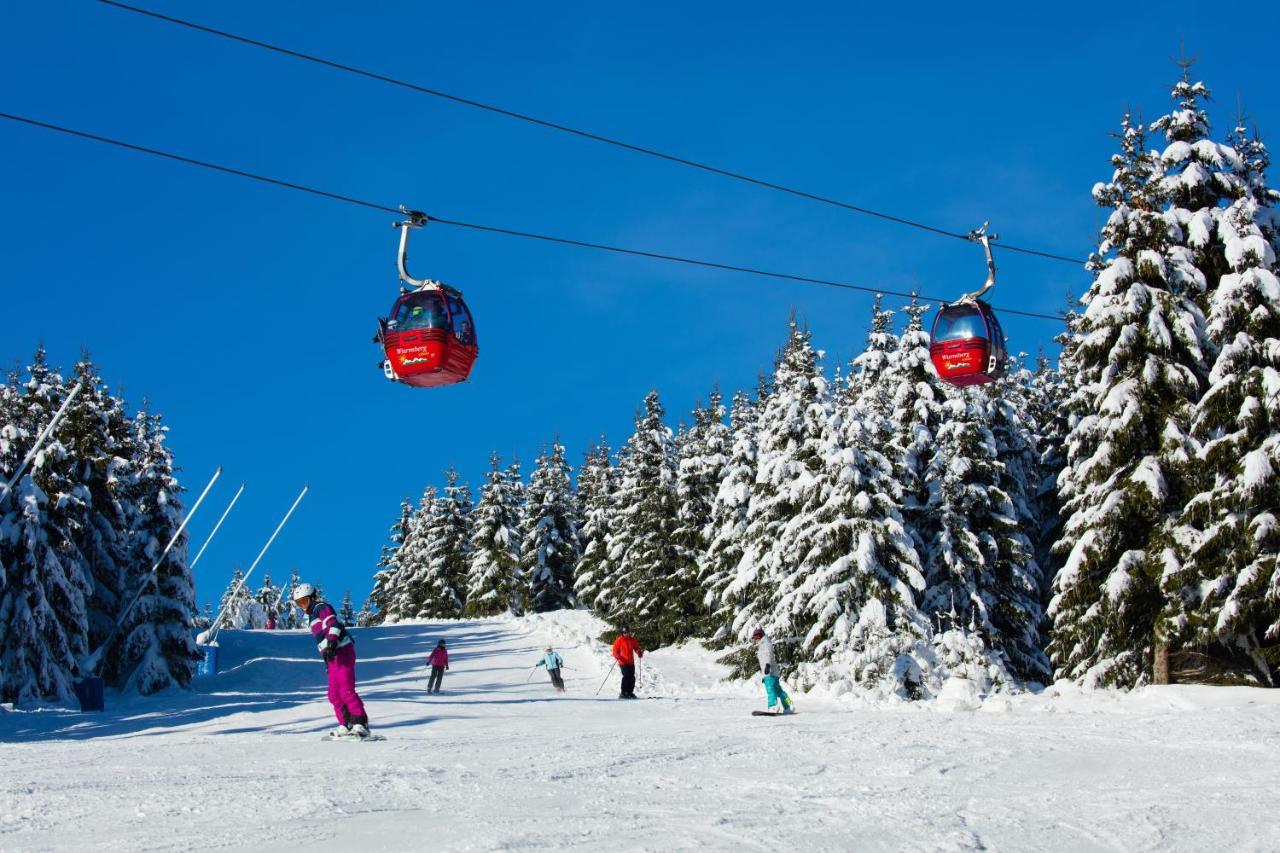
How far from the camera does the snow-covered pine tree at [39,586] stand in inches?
1233

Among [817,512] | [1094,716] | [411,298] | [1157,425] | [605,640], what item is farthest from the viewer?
[605,640]

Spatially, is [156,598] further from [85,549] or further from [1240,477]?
[1240,477]

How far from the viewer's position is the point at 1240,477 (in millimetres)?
19234

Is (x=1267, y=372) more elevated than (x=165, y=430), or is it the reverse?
(x=165, y=430)

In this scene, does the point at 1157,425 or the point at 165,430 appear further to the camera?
the point at 165,430

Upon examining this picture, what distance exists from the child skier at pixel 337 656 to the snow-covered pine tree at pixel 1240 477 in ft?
47.8

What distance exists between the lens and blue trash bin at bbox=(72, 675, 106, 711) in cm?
2886

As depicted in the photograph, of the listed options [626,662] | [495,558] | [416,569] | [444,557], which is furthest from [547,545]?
[626,662]

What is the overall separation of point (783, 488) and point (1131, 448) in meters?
13.5

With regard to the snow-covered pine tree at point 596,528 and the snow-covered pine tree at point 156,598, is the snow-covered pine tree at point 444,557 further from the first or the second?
the snow-covered pine tree at point 156,598

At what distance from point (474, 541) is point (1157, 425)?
2062 inches

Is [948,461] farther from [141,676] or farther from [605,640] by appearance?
[141,676]

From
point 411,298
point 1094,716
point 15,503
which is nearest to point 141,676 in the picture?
point 15,503

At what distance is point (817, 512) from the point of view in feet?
102
